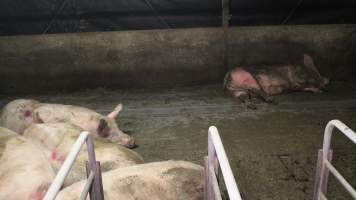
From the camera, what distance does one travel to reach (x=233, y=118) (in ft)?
18.2

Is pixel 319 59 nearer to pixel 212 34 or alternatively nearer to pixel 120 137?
pixel 212 34

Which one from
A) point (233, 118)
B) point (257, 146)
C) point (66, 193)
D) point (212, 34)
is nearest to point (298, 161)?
point (257, 146)

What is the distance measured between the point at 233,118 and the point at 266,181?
184 cm

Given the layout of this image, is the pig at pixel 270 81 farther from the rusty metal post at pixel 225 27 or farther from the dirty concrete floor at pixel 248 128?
the rusty metal post at pixel 225 27

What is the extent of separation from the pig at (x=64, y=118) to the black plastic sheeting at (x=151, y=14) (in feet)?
8.78

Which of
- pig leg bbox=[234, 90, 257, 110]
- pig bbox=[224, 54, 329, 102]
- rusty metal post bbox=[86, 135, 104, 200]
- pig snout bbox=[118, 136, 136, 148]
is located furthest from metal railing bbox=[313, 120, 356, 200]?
pig bbox=[224, 54, 329, 102]

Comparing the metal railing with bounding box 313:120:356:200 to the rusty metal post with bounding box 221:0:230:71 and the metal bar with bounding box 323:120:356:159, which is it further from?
the rusty metal post with bounding box 221:0:230:71

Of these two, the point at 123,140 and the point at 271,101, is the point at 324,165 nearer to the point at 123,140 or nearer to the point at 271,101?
the point at 123,140

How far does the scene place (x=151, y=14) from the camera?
7.01 metres

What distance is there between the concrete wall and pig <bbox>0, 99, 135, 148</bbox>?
240 centimetres

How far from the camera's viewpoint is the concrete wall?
7.02 meters

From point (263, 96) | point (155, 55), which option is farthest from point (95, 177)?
point (155, 55)

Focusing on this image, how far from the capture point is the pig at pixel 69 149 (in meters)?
3.23

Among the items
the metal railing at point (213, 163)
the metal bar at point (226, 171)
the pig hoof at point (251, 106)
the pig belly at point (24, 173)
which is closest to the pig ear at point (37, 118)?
the pig belly at point (24, 173)
